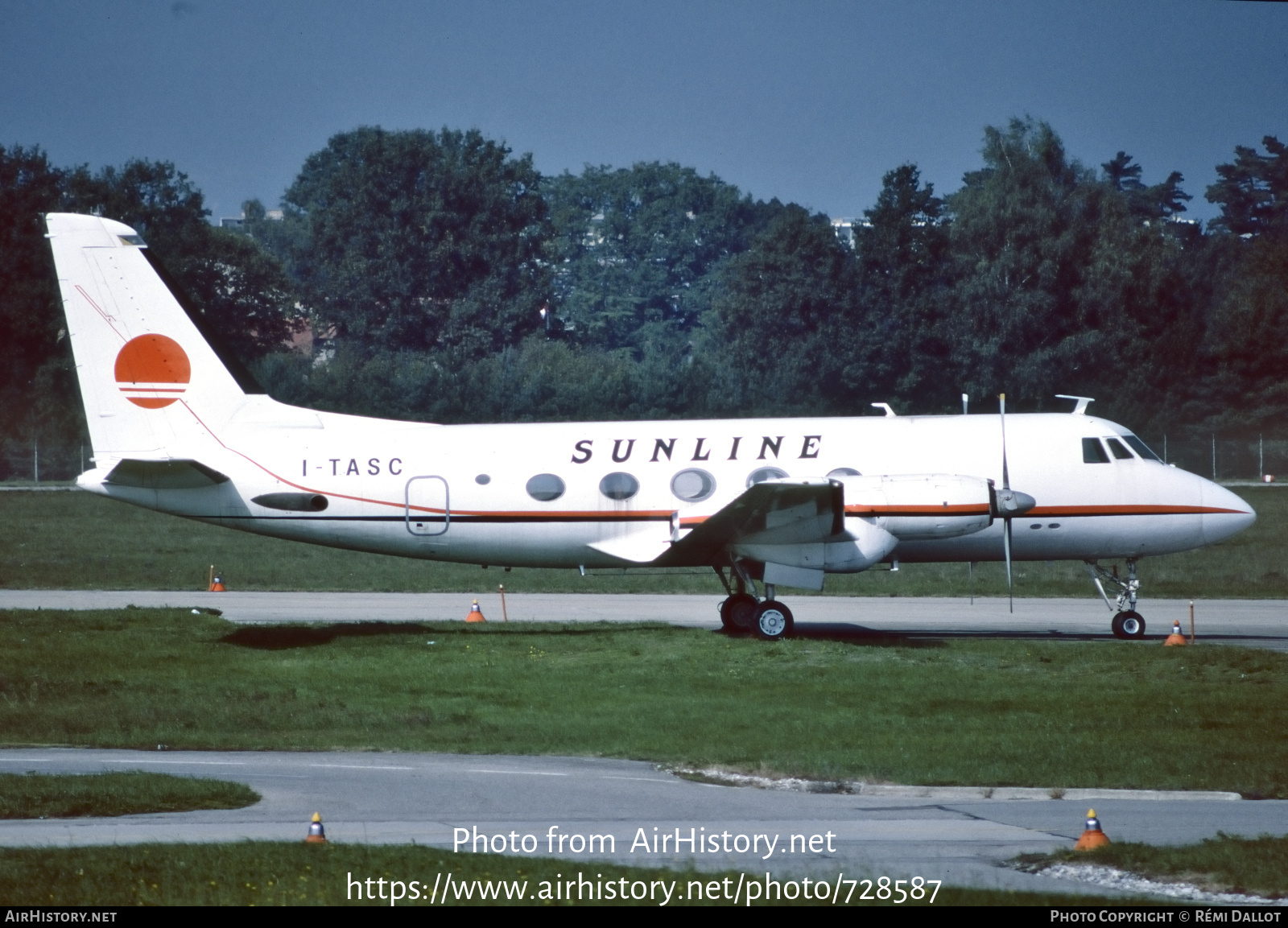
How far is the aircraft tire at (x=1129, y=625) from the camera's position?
2377 centimetres

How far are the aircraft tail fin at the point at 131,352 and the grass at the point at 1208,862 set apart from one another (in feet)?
53.8

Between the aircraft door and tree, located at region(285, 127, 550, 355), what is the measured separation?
5370 cm

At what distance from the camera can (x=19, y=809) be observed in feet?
39.3

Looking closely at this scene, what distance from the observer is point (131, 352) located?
22.5m

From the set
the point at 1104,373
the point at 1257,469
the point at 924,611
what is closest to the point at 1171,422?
the point at 1104,373

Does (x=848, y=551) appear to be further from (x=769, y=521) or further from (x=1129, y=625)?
(x=1129, y=625)

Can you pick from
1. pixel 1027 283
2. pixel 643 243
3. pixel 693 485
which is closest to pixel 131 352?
pixel 693 485

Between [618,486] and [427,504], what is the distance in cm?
311

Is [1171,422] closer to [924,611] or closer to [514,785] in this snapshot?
[924,611]

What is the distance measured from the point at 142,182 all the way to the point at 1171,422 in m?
47.4

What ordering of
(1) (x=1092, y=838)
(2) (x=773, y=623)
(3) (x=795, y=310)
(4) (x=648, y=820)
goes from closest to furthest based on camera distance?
(1) (x=1092, y=838) → (4) (x=648, y=820) → (2) (x=773, y=623) → (3) (x=795, y=310)

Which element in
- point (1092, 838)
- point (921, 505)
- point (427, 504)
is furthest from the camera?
point (427, 504)

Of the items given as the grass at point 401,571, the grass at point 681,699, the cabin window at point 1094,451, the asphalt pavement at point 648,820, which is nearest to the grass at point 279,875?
the asphalt pavement at point 648,820

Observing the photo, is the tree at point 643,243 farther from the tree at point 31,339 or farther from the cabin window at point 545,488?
the cabin window at point 545,488
